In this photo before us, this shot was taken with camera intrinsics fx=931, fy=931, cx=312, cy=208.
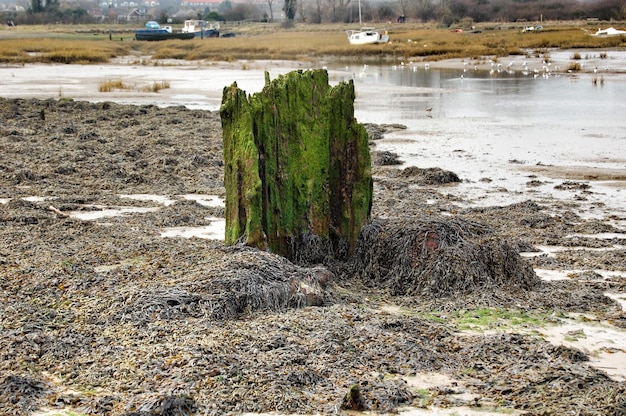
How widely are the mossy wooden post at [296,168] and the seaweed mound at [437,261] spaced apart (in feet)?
1.02

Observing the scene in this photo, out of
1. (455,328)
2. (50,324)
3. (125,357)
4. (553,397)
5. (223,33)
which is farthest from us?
(223,33)

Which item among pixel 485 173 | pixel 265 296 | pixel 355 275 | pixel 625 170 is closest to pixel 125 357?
pixel 265 296

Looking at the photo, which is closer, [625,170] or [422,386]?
[422,386]

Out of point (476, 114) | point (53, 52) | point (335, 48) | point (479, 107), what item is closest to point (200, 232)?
point (476, 114)

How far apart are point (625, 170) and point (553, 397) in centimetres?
985

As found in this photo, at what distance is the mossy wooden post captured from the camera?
7.70 m

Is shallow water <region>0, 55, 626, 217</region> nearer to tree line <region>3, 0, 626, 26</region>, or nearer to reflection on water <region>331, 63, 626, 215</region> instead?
reflection on water <region>331, 63, 626, 215</region>

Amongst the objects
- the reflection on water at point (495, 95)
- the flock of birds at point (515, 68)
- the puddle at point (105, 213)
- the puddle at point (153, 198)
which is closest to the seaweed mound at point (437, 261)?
the puddle at point (105, 213)

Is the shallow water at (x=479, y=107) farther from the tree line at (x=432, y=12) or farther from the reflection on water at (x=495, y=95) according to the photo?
the tree line at (x=432, y=12)

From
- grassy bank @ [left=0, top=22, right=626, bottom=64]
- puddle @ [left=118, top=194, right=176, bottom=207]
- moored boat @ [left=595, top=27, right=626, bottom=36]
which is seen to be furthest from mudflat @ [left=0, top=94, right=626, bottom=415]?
moored boat @ [left=595, top=27, right=626, bottom=36]

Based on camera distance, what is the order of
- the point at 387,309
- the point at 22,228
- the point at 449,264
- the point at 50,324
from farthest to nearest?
the point at 22,228
the point at 449,264
the point at 387,309
the point at 50,324

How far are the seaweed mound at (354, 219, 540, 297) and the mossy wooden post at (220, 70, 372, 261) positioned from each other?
1.02 feet

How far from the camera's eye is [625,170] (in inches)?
559

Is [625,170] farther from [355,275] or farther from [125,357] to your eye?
[125,357]
